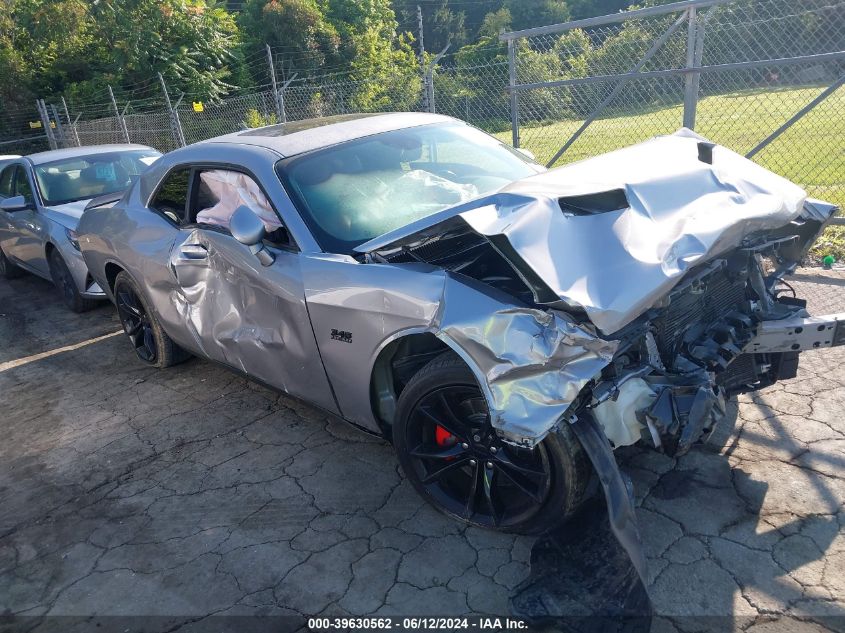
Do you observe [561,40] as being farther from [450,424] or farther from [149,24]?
[149,24]

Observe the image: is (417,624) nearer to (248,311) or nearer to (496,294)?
(496,294)

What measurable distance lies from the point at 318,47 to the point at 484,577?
24.9 metres

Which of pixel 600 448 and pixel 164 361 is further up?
pixel 600 448

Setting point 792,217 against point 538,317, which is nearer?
point 538,317

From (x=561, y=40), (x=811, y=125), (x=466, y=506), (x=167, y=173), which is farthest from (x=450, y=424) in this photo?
(x=811, y=125)

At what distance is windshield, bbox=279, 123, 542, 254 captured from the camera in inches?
131

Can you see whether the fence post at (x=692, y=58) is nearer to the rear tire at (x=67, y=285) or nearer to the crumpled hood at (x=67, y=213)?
the crumpled hood at (x=67, y=213)

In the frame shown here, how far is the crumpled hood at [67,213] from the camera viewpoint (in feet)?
21.2

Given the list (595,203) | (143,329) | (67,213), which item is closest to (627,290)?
(595,203)

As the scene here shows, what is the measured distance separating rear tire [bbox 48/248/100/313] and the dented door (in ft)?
10.0

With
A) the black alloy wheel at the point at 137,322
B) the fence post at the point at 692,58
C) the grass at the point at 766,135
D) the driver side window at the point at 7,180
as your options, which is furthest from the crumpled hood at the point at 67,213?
the fence post at the point at 692,58

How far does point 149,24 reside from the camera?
20.1 meters

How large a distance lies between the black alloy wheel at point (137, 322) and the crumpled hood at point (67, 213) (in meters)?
1.78

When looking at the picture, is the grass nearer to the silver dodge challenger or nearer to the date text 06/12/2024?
A: the silver dodge challenger
